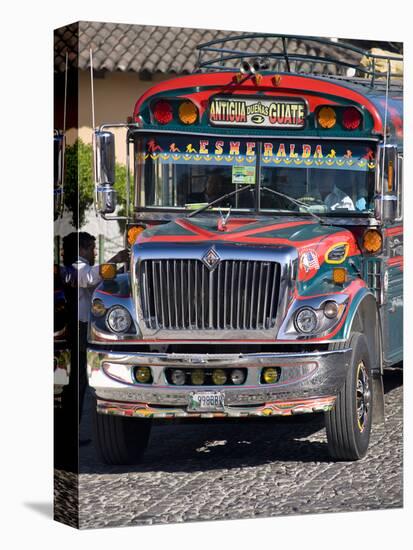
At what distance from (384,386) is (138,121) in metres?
2.87

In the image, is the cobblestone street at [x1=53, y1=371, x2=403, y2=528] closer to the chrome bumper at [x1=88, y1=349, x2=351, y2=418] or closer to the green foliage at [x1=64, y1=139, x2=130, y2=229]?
the chrome bumper at [x1=88, y1=349, x2=351, y2=418]

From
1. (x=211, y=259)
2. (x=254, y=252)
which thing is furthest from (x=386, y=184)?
(x=211, y=259)

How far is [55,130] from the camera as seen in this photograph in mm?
10922

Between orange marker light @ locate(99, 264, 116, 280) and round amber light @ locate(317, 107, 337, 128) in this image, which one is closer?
orange marker light @ locate(99, 264, 116, 280)

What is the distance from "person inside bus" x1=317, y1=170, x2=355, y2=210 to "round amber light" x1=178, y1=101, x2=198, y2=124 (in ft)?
3.52

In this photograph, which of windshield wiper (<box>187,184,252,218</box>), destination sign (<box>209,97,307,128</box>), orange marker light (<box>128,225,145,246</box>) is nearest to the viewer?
orange marker light (<box>128,225,145,246</box>)

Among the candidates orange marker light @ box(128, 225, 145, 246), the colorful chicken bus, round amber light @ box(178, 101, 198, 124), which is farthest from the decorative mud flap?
round amber light @ box(178, 101, 198, 124)

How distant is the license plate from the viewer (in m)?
10.6

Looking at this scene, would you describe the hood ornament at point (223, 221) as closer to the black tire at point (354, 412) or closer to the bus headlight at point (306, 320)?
the bus headlight at point (306, 320)

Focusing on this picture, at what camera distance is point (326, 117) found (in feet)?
37.7

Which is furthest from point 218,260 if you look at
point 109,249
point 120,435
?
point 120,435

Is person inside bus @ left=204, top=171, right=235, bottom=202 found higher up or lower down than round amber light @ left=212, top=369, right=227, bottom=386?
higher up

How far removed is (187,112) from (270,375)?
6.92 feet

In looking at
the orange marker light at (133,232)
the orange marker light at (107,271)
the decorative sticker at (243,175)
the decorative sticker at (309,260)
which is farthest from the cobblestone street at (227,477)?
the decorative sticker at (243,175)
